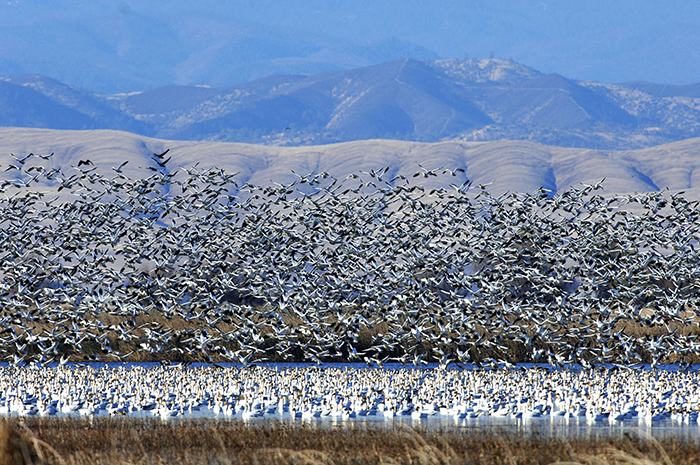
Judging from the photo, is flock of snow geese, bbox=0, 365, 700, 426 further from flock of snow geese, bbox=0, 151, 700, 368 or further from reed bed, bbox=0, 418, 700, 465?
reed bed, bbox=0, 418, 700, 465

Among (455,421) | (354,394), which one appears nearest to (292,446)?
(455,421)

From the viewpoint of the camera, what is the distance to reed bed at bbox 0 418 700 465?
70.4 ft

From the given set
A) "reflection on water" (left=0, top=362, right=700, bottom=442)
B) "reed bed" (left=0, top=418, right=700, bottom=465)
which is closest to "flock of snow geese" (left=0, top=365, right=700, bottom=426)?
"reflection on water" (left=0, top=362, right=700, bottom=442)

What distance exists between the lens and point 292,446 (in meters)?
25.2

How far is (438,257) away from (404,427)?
1424cm

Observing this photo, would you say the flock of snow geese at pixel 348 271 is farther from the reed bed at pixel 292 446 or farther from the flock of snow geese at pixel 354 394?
the reed bed at pixel 292 446

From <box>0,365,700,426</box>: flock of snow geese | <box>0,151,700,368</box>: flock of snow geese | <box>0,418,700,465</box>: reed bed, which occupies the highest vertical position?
<box>0,151,700,368</box>: flock of snow geese

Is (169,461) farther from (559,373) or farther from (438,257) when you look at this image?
(559,373)

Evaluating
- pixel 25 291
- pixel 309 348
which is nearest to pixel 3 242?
pixel 25 291

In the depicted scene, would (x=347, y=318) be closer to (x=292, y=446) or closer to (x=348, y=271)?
(x=348, y=271)

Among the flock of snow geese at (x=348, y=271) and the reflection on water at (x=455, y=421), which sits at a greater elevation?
the flock of snow geese at (x=348, y=271)

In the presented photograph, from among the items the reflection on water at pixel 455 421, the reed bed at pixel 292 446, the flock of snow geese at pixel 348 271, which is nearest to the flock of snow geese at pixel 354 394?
the reflection on water at pixel 455 421

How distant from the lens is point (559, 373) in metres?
43.7

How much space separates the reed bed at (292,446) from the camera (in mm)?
21469
